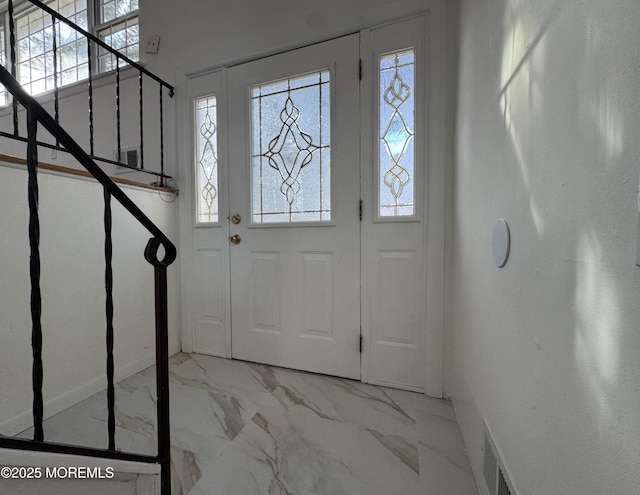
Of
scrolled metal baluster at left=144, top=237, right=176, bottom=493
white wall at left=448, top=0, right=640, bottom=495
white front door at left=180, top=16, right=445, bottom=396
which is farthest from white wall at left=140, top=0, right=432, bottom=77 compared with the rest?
scrolled metal baluster at left=144, top=237, right=176, bottom=493

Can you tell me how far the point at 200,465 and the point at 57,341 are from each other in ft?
3.24

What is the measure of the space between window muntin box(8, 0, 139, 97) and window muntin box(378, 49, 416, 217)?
7.27 feet

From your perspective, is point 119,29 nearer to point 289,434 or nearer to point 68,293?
point 68,293

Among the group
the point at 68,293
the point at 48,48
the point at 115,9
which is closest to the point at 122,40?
the point at 115,9

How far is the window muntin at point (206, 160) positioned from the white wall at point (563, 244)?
5.53ft

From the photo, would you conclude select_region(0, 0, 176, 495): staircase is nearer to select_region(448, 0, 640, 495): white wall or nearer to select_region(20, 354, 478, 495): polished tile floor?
select_region(20, 354, 478, 495): polished tile floor

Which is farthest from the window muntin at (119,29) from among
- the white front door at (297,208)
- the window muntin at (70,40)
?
the white front door at (297,208)

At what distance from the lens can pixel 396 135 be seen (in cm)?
154

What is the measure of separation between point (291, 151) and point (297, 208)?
364 millimetres

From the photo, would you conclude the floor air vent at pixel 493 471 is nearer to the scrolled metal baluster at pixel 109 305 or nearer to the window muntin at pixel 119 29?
the scrolled metal baluster at pixel 109 305

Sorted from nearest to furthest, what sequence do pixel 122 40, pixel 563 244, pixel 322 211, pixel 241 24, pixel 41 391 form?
pixel 563 244 → pixel 41 391 → pixel 322 211 → pixel 241 24 → pixel 122 40

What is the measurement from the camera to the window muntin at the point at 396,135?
151cm

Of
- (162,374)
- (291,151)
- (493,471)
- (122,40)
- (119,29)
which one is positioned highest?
(119,29)

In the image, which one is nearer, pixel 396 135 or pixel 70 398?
pixel 70 398
